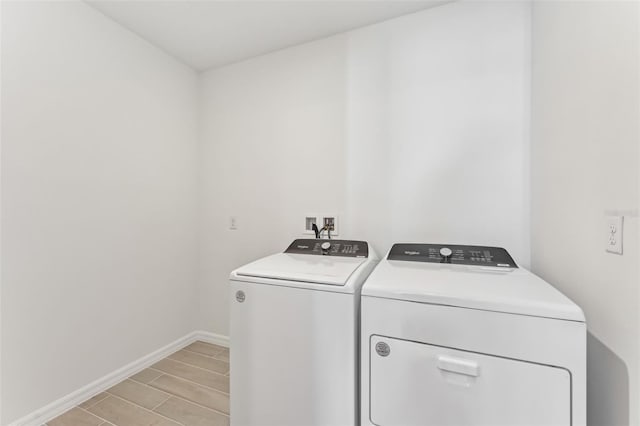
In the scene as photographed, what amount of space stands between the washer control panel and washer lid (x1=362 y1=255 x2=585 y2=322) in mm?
315

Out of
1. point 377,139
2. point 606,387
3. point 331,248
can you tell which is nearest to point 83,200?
point 331,248

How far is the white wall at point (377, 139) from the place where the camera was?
62.4 inches

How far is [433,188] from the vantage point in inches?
67.8

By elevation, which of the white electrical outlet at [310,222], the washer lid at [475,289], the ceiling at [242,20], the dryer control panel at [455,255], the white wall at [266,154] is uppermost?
the ceiling at [242,20]

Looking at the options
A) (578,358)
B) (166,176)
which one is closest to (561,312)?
(578,358)

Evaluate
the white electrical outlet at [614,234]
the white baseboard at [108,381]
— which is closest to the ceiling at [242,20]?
the white electrical outlet at [614,234]

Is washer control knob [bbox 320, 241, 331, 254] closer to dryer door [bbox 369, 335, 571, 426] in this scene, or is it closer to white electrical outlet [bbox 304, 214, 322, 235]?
white electrical outlet [bbox 304, 214, 322, 235]

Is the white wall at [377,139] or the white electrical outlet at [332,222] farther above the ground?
the white wall at [377,139]

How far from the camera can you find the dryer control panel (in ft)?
4.50

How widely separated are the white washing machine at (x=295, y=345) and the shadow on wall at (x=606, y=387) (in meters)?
0.80

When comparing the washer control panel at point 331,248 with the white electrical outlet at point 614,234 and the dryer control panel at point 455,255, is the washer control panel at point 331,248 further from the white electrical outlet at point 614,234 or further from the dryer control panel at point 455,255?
the white electrical outlet at point 614,234

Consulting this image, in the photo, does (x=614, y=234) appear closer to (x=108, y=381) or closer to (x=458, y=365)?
(x=458, y=365)

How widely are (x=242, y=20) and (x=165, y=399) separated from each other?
241 cm

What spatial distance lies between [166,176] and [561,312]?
246 centimetres
